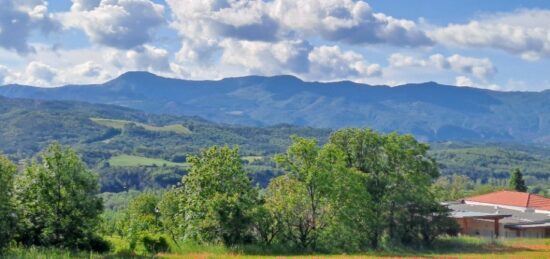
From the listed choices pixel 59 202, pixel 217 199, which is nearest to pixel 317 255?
pixel 217 199

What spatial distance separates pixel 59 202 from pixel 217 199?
9624 millimetres

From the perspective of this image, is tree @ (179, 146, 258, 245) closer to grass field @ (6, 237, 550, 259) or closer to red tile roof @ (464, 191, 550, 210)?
grass field @ (6, 237, 550, 259)

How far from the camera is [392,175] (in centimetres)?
5022

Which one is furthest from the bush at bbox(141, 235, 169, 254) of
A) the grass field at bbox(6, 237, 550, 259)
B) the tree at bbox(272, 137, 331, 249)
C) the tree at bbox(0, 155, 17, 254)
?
the tree at bbox(272, 137, 331, 249)

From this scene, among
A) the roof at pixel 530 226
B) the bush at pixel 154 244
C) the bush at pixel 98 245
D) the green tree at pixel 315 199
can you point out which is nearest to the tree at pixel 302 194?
the green tree at pixel 315 199

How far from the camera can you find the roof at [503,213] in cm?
7294

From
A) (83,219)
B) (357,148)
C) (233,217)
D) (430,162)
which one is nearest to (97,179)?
(83,219)

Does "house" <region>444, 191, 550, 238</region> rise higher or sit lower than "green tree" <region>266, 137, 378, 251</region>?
lower

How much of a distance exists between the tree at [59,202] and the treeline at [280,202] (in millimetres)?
53

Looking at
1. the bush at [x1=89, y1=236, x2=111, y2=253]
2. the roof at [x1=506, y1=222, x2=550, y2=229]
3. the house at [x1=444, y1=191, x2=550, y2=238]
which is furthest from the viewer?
the roof at [x1=506, y1=222, x2=550, y2=229]

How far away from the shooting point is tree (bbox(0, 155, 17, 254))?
1241 inches

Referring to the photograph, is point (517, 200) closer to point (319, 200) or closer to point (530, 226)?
point (530, 226)

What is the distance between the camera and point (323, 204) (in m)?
44.3

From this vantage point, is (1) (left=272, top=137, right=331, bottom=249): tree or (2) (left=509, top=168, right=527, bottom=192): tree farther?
(2) (left=509, top=168, right=527, bottom=192): tree
